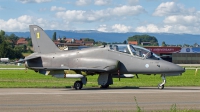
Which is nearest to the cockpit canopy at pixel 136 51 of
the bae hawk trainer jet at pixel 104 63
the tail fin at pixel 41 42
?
the bae hawk trainer jet at pixel 104 63

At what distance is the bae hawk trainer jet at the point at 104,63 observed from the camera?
24922 mm

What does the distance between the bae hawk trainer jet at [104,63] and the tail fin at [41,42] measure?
39 cm

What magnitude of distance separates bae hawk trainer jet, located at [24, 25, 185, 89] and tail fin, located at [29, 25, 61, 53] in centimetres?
39

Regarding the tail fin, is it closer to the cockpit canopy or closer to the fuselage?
the fuselage

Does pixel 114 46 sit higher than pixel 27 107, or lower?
higher

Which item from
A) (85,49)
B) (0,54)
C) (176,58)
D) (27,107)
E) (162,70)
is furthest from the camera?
(0,54)

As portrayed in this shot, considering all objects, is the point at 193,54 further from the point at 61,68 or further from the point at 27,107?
the point at 27,107

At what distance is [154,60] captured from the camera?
81.9ft

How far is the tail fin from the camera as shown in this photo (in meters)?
27.0

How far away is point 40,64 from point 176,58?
9752 cm

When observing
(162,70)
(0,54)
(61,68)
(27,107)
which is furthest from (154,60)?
(0,54)

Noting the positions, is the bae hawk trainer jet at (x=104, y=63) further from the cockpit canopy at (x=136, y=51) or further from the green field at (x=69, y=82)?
the green field at (x=69, y=82)

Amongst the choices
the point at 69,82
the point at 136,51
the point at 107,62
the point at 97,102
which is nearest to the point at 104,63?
the point at 107,62

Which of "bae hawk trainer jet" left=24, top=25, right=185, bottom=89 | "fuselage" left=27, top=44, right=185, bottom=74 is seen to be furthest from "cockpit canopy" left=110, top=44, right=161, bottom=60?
"fuselage" left=27, top=44, right=185, bottom=74
